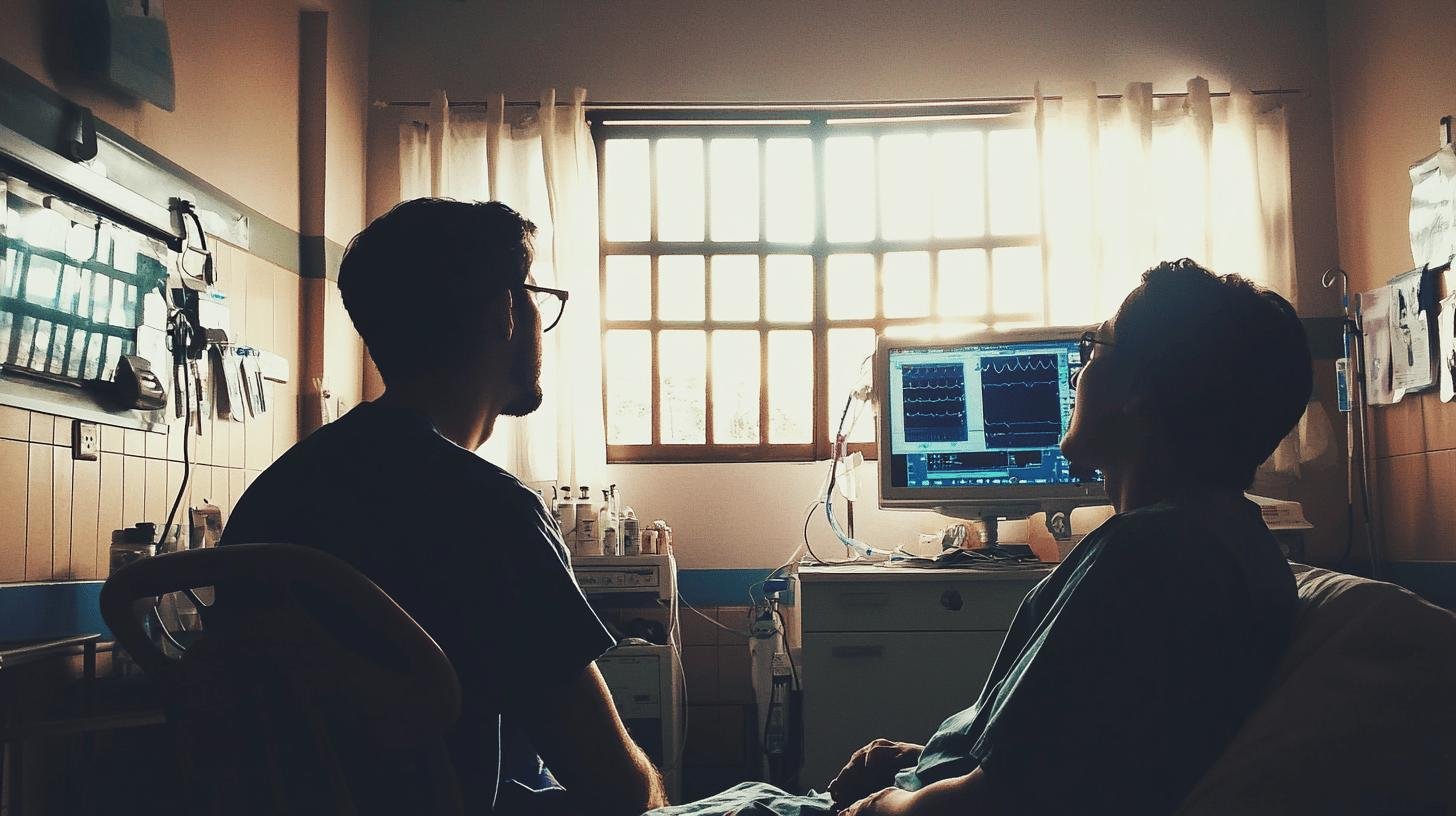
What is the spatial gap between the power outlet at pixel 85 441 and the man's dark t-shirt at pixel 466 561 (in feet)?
4.86

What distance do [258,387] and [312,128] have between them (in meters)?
0.93

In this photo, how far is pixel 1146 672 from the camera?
3.53 feet

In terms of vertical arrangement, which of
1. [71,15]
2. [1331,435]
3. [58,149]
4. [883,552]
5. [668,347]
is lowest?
[883,552]

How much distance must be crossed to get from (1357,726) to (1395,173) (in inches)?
118

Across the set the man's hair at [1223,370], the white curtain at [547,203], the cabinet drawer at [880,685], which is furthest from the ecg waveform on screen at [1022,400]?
the man's hair at [1223,370]

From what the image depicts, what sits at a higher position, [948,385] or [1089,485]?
[948,385]

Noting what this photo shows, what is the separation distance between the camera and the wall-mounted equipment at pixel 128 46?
2459 mm

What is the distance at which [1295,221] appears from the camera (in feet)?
12.6

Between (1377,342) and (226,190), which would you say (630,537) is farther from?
(1377,342)

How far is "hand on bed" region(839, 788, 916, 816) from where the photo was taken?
1.23 metres

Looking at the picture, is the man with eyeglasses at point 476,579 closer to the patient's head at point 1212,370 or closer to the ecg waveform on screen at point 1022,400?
the patient's head at point 1212,370

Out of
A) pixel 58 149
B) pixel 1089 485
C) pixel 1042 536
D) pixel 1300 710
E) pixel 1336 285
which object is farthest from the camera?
pixel 1336 285

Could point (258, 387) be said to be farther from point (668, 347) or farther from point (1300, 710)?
point (1300, 710)

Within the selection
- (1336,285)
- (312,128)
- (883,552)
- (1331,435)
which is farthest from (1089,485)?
(312,128)
